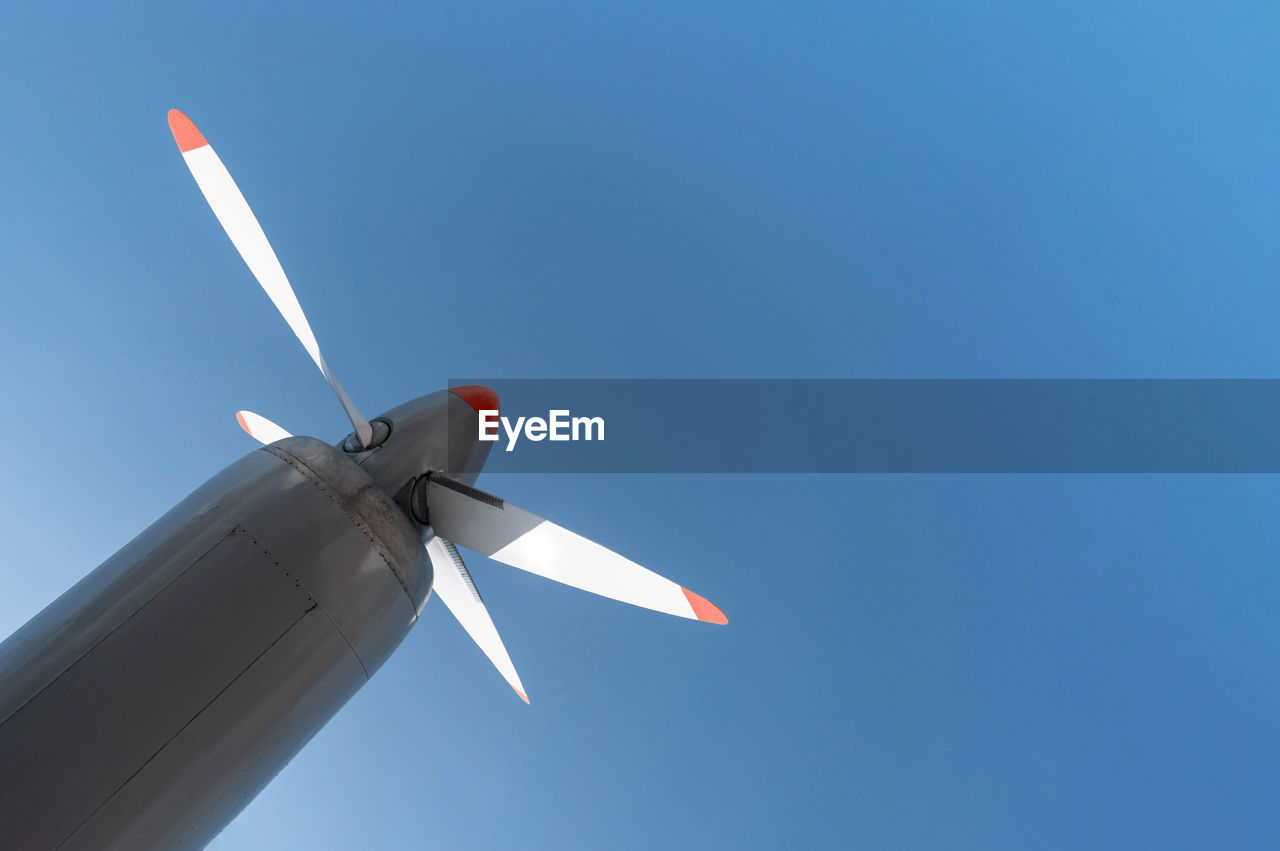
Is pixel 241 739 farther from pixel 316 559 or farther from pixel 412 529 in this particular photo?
pixel 412 529

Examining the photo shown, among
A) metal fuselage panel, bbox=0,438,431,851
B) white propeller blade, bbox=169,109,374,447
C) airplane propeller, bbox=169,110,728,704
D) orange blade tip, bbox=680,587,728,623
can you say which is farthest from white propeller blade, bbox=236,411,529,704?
orange blade tip, bbox=680,587,728,623

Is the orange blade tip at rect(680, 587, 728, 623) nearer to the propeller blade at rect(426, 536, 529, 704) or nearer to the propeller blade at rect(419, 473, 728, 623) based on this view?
the propeller blade at rect(419, 473, 728, 623)

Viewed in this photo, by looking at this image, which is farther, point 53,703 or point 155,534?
point 155,534

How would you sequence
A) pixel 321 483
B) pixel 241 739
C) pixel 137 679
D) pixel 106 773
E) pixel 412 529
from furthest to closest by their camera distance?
1. pixel 412 529
2. pixel 321 483
3. pixel 241 739
4. pixel 137 679
5. pixel 106 773

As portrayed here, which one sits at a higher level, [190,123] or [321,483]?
[190,123]

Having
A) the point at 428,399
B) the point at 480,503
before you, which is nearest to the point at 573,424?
the point at 428,399

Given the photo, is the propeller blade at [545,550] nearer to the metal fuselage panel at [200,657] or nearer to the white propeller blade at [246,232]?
the metal fuselage panel at [200,657]

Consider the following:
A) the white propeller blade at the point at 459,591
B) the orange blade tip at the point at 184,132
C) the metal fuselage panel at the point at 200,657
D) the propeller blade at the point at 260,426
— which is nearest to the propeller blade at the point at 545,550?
the white propeller blade at the point at 459,591
